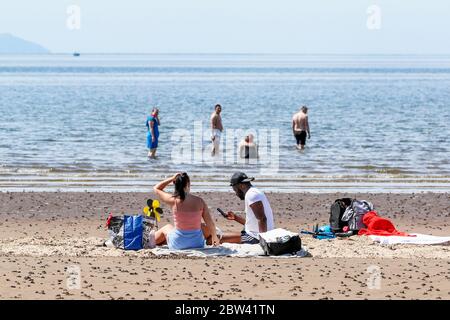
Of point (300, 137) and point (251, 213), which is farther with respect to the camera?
point (300, 137)

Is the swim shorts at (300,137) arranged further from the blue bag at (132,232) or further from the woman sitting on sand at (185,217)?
Answer: the blue bag at (132,232)

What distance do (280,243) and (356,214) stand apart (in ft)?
6.99

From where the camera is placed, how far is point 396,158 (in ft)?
96.0

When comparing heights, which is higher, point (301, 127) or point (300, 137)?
point (301, 127)

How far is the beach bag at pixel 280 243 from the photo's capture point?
40.3 ft

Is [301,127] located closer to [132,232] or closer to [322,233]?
[322,233]

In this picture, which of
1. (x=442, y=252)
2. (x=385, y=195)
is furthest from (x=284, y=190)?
(x=442, y=252)

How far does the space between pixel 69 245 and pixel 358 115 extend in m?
43.6

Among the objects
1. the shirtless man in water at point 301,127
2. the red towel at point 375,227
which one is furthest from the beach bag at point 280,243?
the shirtless man in water at point 301,127

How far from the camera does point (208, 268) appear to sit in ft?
37.6

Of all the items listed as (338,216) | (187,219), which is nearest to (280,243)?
(187,219)

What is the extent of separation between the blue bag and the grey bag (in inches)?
119

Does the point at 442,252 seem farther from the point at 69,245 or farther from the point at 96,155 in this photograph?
the point at 96,155

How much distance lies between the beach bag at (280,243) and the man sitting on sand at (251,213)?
469 mm
